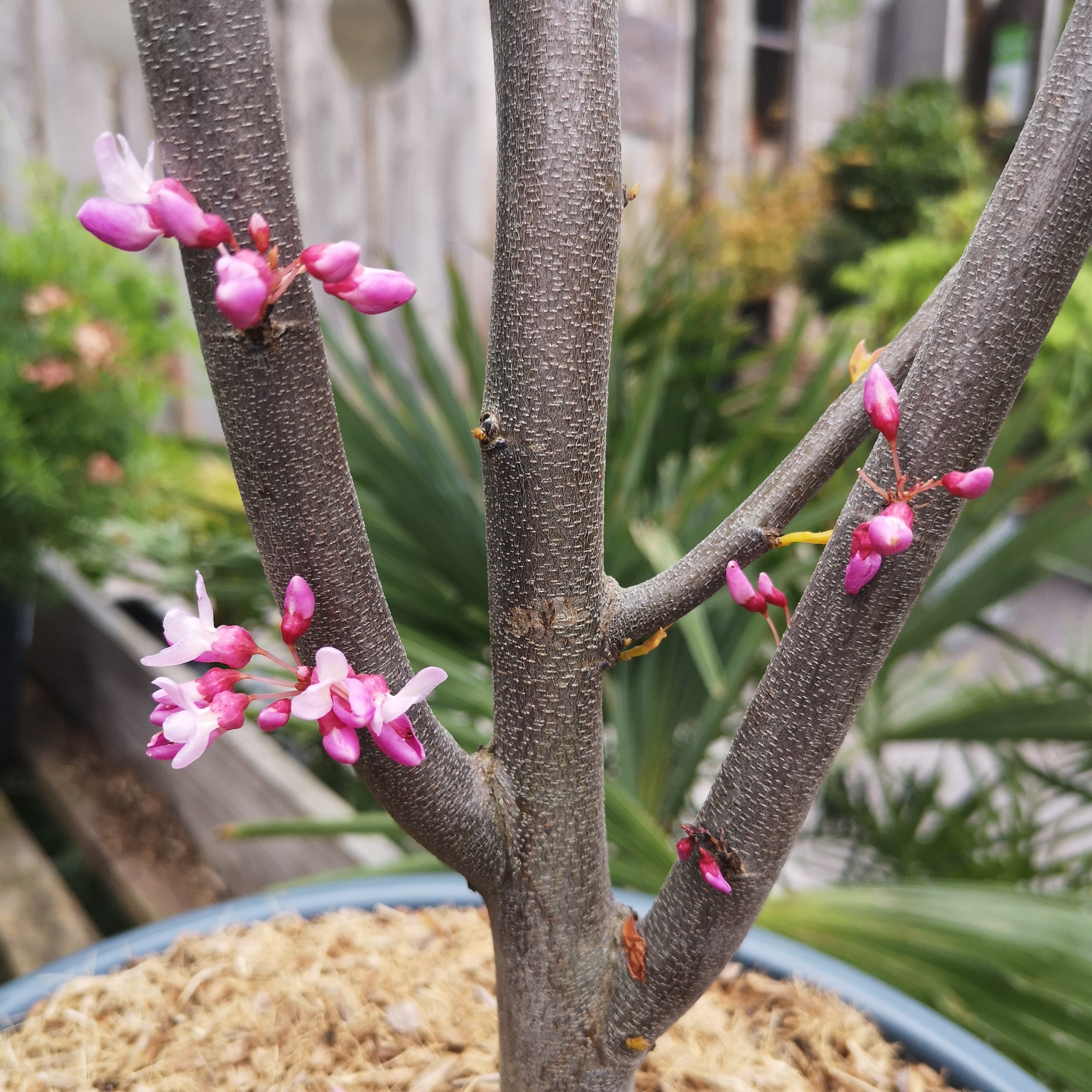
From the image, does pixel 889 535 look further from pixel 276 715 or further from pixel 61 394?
pixel 61 394

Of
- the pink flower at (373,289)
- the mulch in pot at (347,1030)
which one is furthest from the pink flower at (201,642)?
the mulch in pot at (347,1030)

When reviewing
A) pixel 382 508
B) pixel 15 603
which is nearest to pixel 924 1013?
pixel 382 508

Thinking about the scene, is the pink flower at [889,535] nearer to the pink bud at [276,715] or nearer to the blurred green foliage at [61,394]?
the pink bud at [276,715]

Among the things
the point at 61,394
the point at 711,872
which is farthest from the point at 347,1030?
the point at 61,394

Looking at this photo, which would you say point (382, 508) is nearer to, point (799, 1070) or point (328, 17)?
point (799, 1070)

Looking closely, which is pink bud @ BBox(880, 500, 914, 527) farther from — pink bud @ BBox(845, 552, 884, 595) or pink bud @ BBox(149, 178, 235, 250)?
pink bud @ BBox(149, 178, 235, 250)

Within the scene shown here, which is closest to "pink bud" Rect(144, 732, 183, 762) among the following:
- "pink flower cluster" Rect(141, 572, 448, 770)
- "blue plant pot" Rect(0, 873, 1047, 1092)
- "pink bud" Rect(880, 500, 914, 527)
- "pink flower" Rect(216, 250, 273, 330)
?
"pink flower cluster" Rect(141, 572, 448, 770)

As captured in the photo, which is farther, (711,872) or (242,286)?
(711,872)
